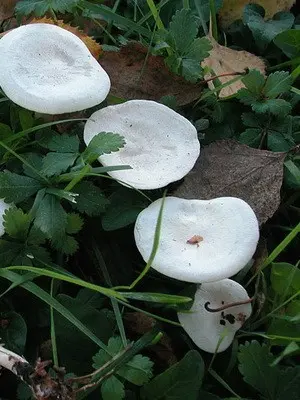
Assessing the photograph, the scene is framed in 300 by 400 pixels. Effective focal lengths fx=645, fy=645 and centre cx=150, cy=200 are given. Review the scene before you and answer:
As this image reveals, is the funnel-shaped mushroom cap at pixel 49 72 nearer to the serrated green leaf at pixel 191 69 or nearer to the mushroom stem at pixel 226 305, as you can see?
the serrated green leaf at pixel 191 69

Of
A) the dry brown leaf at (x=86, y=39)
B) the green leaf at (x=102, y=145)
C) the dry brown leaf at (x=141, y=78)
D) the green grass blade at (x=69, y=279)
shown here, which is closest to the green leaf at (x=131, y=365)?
the green grass blade at (x=69, y=279)

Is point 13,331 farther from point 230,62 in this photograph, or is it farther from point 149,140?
point 230,62

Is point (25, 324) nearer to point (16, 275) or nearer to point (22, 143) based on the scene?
point (16, 275)

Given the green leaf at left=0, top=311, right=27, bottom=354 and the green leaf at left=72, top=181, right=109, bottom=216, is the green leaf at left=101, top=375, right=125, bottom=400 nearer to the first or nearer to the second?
the green leaf at left=0, top=311, right=27, bottom=354

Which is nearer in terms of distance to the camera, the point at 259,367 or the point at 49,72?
the point at 259,367

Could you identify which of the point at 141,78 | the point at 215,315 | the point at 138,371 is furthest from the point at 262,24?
the point at 138,371

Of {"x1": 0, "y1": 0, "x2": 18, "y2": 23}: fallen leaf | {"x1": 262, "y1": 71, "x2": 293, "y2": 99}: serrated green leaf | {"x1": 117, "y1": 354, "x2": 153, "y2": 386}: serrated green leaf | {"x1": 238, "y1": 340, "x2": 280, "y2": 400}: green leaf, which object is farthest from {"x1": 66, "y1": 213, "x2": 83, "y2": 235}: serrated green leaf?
{"x1": 0, "y1": 0, "x2": 18, "y2": 23}: fallen leaf
